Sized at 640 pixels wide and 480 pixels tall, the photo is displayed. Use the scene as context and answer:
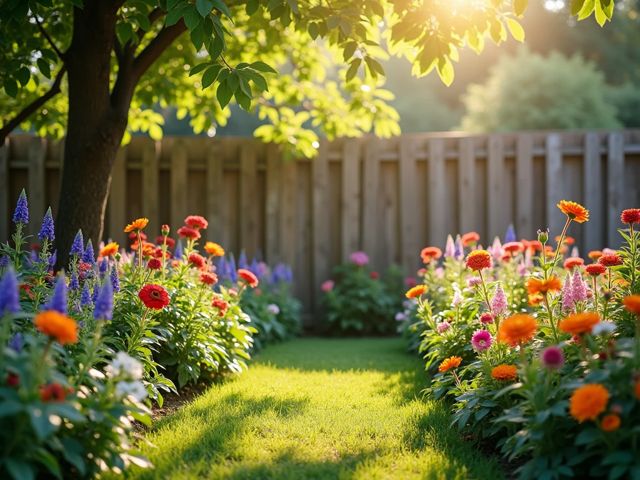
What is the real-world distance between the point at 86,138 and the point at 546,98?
57.3ft

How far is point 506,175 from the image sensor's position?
7.83 metres

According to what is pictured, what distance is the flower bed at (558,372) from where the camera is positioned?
7.79ft

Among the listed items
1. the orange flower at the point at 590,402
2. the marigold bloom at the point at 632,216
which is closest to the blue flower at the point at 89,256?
the orange flower at the point at 590,402

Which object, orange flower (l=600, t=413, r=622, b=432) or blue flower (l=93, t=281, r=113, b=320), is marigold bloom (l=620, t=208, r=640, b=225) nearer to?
orange flower (l=600, t=413, r=622, b=432)

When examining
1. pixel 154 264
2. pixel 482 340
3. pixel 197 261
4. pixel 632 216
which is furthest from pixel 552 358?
pixel 197 261

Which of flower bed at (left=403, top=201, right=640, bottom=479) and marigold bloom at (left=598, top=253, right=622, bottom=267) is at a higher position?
marigold bloom at (left=598, top=253, right=622, bottom=267)

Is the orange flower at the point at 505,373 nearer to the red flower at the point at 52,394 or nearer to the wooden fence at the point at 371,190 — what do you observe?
the red flower at the point at 52,394

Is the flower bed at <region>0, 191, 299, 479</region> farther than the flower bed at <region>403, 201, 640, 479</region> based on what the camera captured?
No

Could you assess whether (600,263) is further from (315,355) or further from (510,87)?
(510,87)

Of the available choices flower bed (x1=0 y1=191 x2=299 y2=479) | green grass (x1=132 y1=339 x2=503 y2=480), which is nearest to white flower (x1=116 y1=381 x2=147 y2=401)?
flower bed (x1=0 y1=191 x2=299 y2=479)

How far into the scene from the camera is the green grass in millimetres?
2789

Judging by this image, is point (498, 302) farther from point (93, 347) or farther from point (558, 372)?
point (93, 347)

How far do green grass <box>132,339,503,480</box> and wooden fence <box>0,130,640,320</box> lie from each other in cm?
316

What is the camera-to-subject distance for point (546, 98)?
64.4ft
